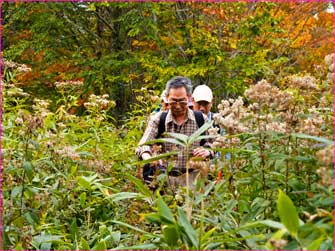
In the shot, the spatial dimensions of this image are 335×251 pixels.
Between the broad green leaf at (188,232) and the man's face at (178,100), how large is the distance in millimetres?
2228

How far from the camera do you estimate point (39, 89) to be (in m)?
14.4

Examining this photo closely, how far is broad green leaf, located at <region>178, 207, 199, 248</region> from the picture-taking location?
1481 mm

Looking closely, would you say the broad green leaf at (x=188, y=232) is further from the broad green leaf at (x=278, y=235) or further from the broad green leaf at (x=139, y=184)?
the broad green leaf at (x=139, y=184)

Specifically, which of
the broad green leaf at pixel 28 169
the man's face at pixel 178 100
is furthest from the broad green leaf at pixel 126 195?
the man's face at pixel 178 100

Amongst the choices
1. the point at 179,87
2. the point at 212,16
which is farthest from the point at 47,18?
the point at 179,87

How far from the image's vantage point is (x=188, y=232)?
1491 millimetres

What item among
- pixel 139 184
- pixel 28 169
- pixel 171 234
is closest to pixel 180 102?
pixel 28 169

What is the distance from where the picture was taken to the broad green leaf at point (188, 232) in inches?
58.3

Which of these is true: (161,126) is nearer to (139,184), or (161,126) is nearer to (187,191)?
(139,184)

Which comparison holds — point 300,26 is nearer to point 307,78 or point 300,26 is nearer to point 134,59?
point 134,59

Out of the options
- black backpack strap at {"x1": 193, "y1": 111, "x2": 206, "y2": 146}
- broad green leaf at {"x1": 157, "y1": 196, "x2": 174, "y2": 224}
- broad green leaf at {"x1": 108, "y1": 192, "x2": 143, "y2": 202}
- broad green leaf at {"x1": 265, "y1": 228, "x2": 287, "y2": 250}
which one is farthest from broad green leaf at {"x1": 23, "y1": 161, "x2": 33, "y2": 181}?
black backpack strap at {"x1": 193, "y1": 111, "x2": 206, "y2": 146}

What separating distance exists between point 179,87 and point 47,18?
10.9 m

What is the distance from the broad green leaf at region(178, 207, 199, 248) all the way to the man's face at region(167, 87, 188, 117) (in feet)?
7.31

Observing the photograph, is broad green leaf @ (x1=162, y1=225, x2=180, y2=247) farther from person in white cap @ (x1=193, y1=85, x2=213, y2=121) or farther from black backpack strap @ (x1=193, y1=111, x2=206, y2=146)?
person in white cap @ (x1=193, y1=85, x2=213, y2=121)
